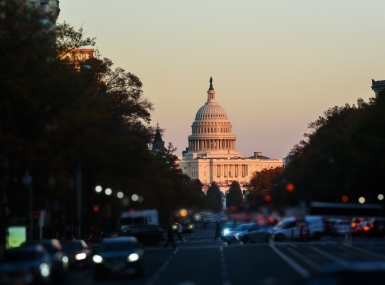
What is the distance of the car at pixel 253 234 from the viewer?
82312 millimetres

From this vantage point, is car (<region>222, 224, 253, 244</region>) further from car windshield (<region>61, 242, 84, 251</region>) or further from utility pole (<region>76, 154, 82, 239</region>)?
car windshield (<region>61, 242, 84, 251</region>)

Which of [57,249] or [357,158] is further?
[357,158]

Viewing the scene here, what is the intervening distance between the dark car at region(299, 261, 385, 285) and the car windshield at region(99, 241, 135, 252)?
74.6 feet

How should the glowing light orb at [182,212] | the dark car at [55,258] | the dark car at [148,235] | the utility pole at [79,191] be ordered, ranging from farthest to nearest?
the glowing light orb at [182,212] < the dark car at [148,235] < the utility pole at [79,191] < the dark car at [55,258]

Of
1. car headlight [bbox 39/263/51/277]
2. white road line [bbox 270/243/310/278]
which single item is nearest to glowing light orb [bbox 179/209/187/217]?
white road line [bbox 270/243/310/278]

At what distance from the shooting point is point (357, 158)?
6906 cm

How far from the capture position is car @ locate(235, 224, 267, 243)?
82.3m

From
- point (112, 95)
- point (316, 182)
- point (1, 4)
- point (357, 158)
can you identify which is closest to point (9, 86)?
point (1, 4)

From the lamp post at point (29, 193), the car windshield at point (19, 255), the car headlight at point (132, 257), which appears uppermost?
the lamp post at point (29, 193)

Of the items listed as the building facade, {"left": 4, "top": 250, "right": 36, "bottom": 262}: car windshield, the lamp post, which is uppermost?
the building facade

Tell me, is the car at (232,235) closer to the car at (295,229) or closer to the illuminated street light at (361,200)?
the car at (295,229)

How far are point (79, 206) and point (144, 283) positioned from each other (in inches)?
1008

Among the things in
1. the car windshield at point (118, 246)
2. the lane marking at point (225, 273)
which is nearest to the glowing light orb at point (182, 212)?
the lane marking at point (225, 273)

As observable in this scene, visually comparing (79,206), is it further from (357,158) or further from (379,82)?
(379,82)
